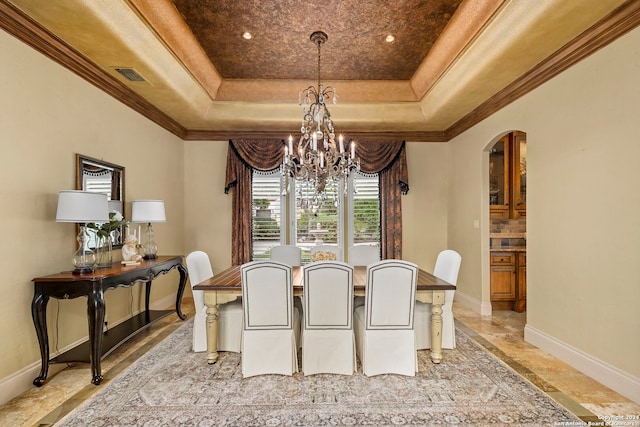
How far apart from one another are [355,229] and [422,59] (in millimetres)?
2681

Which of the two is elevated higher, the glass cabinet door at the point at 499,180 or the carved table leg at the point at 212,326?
the glass cabinet door at the point at 499,180

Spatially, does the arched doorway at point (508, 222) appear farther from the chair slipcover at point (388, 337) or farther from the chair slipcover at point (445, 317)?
the chair slipcover at point (388, 337)

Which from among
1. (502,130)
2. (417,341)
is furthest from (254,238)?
(502,130)

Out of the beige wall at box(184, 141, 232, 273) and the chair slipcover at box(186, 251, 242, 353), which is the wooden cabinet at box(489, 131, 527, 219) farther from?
the beige wall at box(184, 141, 232, 273)

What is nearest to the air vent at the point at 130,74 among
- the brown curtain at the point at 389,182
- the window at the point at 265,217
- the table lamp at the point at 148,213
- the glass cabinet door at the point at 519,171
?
the table lamp at the point at 148,213

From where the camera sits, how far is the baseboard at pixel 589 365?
2.20m

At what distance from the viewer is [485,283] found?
4156 millimetres

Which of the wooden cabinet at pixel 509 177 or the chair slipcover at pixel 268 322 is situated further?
the wooden cabinet at pixel 509 177

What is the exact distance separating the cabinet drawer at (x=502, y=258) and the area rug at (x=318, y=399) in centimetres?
185

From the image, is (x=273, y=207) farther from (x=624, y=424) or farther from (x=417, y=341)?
(x=624, y=424)

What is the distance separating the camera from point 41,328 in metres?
2.35

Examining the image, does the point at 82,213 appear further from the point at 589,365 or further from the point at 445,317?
the point at 589,365

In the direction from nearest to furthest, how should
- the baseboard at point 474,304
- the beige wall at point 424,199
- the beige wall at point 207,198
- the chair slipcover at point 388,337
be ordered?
the chair slipcover at point 388,337, the baseboard at point 474,304, the beige wall at point 207,198, the beige wall at point 424,199

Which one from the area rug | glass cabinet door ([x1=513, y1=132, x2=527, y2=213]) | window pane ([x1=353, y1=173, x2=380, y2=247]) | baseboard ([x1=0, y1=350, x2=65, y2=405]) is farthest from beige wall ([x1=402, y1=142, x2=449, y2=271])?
baseboard ([x1=0, y1=350, x2=65, y2=405])
